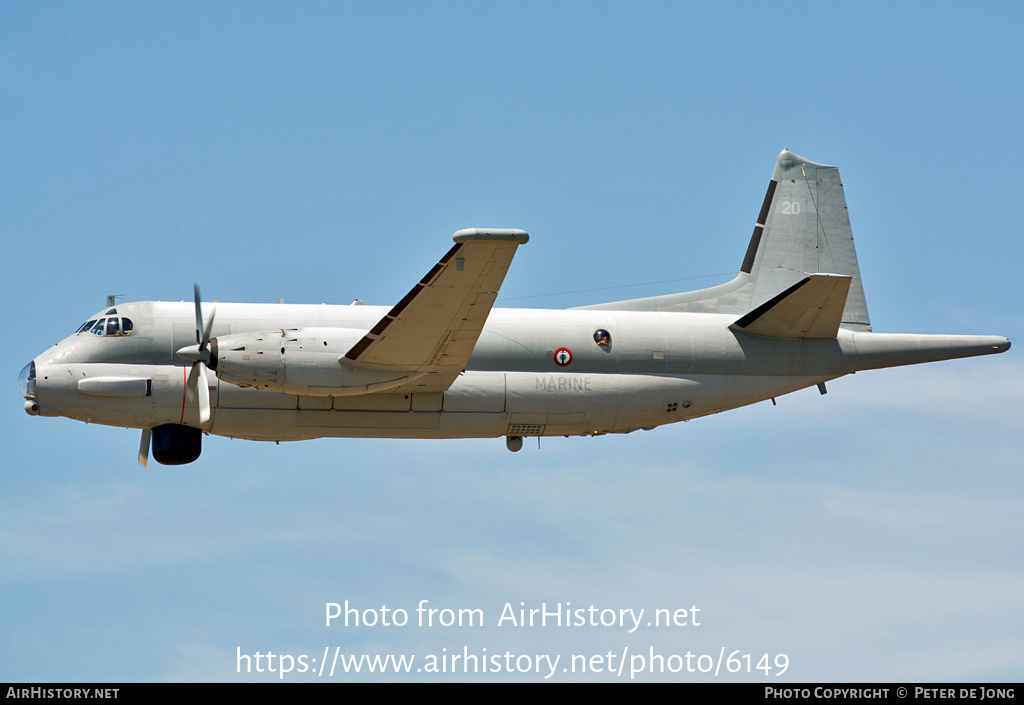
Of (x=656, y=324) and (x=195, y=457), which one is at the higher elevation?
(x=656, y=324)

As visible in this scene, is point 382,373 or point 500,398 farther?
point 500,398

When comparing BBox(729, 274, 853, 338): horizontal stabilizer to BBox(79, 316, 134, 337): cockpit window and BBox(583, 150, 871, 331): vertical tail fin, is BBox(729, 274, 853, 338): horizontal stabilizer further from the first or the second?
BBox(79, 316, 134, 337): cockpit window

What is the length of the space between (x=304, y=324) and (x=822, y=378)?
14.1 m

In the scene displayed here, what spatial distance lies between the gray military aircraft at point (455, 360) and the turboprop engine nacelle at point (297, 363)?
4cm

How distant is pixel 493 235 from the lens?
94.6 ft

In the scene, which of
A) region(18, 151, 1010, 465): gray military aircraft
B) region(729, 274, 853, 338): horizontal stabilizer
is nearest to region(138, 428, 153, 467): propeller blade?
region(18, 151, 1010, 465): gray military aircraft

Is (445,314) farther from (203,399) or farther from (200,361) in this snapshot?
(203,399)

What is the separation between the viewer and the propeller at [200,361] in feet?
104

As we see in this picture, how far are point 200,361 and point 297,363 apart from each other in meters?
2.21

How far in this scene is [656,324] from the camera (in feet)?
121

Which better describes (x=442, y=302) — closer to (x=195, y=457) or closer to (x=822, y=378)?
(x=195, y=457)
